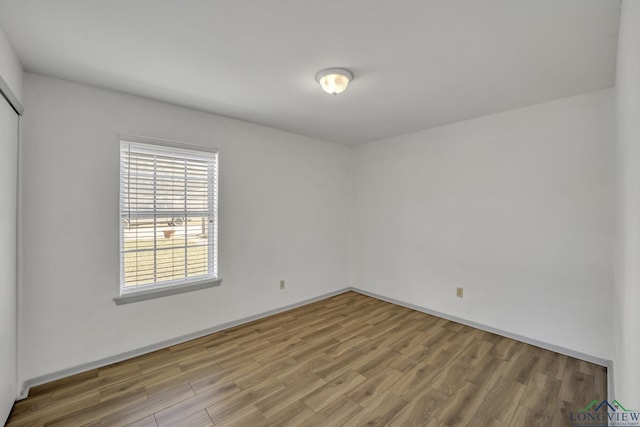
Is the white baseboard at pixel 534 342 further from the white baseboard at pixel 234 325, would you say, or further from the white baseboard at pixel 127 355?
the white baseboard at pixel 127 355

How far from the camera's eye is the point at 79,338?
90.7 inches

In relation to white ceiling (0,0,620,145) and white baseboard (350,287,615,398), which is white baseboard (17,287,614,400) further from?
white ceiling (0,0,620,145)

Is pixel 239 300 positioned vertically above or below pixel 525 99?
below

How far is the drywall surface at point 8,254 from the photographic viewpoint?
170 centimetres

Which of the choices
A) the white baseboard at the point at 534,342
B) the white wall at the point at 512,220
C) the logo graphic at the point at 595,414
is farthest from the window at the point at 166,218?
the logo graphic at the point at 595,414

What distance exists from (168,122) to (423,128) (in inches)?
117

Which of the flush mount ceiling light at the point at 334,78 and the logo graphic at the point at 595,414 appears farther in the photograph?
the flush mount ceiling light at the point at 334,78

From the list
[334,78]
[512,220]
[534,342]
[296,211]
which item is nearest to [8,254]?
[334,78]

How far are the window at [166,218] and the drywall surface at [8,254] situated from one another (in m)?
0.66

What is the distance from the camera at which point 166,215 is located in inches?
108

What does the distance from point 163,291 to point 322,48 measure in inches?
101

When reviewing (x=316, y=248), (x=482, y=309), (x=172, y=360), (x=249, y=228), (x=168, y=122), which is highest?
(x=168, y=122)

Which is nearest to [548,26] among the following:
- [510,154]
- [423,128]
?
[510,154]

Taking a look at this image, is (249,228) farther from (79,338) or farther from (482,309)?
(482,309)
